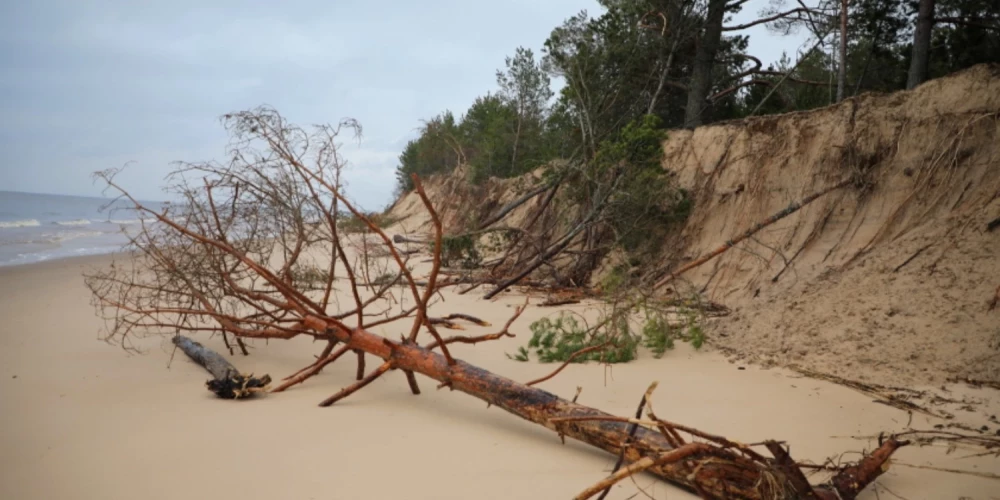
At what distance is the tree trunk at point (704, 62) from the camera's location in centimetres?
1158

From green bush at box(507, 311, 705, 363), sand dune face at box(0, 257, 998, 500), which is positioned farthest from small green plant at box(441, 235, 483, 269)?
sand dune face at box(0, 257, 998, 500)

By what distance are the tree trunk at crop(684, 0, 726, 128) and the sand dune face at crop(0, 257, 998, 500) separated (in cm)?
795

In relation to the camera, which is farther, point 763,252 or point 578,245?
point 578,245

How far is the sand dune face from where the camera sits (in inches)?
101

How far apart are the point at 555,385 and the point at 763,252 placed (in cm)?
410

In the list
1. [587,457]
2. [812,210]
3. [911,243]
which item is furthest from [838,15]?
[587,457]

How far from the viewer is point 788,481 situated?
1920 millimetres

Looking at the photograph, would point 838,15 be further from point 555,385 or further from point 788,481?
point 788,481

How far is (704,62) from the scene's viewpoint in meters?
11.7

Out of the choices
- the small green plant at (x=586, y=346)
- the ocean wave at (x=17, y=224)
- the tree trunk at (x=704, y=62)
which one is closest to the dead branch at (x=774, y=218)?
the small green plant at (x=586, y=346)

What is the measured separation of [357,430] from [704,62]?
10.9 m

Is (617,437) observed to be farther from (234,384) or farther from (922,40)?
(922,40)

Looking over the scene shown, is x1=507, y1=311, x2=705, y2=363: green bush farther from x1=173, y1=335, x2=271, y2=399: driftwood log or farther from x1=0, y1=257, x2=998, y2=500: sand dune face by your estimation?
x1=173, y1=335, x2=271, y2=399: driftwood log

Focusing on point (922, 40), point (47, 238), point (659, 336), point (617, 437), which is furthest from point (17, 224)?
point (922, 40)
